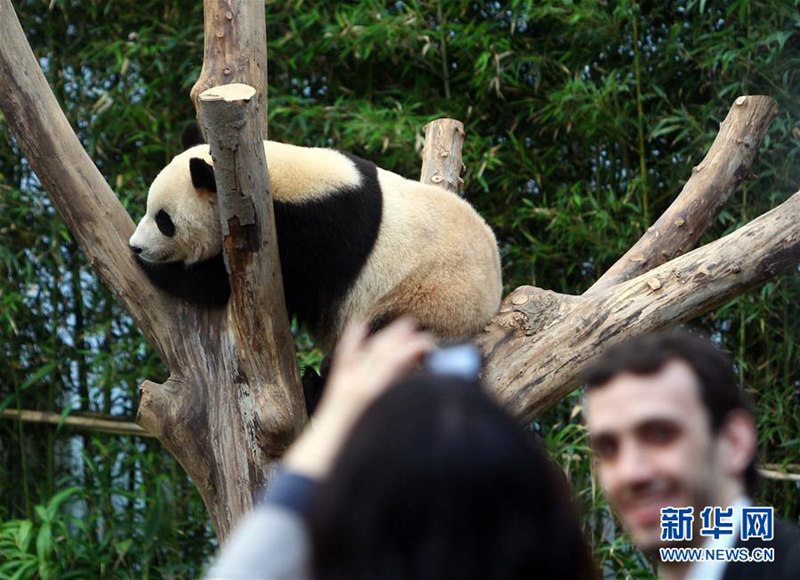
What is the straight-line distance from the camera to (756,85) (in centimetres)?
370

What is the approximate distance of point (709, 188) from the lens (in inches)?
111

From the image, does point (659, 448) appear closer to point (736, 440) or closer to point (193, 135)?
point (736, 440)

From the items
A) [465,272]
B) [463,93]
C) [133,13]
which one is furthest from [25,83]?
[463,93]

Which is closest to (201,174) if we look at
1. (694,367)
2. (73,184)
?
(73,184)

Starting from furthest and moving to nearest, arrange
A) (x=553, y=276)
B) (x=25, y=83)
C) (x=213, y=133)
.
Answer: (x=553, y=276)
(x=25, y=83)
(x=213, y=133)

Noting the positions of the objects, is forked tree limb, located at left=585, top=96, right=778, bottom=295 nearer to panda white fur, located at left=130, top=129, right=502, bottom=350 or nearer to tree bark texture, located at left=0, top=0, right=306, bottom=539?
panda white fur, located at left=130, top=129, right=502, bottom=350

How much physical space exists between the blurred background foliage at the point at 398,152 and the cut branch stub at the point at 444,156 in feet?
1.46

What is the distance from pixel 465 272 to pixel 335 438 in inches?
75.5

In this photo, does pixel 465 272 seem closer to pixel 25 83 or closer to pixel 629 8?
pixel 25 83

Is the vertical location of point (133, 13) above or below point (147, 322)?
above

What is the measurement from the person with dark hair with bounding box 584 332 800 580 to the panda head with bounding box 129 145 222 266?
179 cm

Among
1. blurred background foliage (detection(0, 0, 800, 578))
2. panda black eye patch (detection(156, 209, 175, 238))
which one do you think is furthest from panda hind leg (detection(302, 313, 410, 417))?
blurred background foliage (detection(0, 0, 800, 578))

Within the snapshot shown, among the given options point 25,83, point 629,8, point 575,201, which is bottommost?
point 575,201

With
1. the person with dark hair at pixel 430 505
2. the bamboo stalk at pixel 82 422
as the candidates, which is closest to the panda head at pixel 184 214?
the bamboo stalk at pixel 82 422
